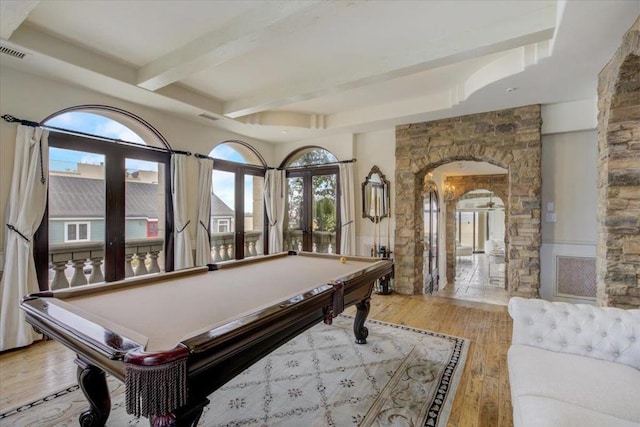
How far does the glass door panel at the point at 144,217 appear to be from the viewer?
397 cm

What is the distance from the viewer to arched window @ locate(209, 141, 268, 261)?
17.3 feet

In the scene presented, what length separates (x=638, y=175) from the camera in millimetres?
2705

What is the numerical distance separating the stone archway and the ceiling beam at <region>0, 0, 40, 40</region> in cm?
441

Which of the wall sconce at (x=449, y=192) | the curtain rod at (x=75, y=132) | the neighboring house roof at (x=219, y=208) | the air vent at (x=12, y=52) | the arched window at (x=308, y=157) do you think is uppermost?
the air vent at (x=12, y=52)

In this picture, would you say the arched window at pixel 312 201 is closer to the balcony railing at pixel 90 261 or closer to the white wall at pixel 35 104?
the white wall at pixel 35 104

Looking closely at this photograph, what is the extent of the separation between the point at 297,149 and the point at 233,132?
1306mm

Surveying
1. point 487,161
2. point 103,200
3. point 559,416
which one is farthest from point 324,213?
point 559,416

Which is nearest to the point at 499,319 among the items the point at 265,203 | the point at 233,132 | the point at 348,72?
the point at 348,72

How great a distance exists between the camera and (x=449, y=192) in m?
8.12

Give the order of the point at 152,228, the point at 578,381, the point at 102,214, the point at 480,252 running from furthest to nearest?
the point at 480,252
the point at 152,228
the point at 102,214
the point at 578,381

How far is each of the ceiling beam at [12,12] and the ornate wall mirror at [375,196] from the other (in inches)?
173

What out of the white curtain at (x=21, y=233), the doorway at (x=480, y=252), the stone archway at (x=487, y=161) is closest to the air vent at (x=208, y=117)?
the white curtain at (x=21, y=233)

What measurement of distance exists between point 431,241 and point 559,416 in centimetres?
518

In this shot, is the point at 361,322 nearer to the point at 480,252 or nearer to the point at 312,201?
the point at 312,201
